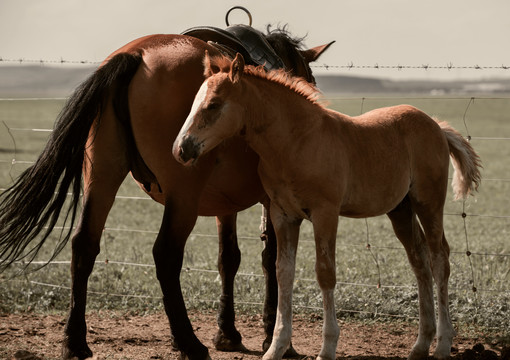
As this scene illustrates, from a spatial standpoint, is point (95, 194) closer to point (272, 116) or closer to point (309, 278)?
point (272, 116)

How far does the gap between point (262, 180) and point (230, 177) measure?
0.85 feet

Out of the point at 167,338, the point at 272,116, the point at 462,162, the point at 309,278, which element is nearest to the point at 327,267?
the point at 272,116

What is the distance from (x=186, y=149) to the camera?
4.12 m

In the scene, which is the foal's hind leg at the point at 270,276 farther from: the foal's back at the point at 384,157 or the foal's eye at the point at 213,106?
the foal's eye at the point at 213,106

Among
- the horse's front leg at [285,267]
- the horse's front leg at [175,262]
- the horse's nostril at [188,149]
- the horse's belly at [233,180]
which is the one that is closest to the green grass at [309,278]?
the horse's belly at [233,180]

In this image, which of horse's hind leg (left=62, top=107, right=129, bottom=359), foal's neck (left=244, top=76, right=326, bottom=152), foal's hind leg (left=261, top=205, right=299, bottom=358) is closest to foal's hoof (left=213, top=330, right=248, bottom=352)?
foal's hind leg (left=261, top=205, right=299, bottom=358)

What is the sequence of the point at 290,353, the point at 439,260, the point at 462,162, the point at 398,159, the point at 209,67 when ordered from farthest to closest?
the point at 462,162, the point at 290,353, the point at 439,260, the point at 398,159, the point at 209,67

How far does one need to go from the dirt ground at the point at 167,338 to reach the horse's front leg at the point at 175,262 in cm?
64

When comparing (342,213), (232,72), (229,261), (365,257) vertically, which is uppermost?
(232,72)

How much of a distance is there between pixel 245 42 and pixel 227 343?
2.38 meters

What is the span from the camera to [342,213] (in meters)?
5.00

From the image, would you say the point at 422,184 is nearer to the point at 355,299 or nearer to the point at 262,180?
the point at 262,180

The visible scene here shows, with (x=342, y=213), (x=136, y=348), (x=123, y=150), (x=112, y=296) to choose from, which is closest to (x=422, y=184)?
(x=342, y=213)

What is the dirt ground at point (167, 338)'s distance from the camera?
17.7 feet
